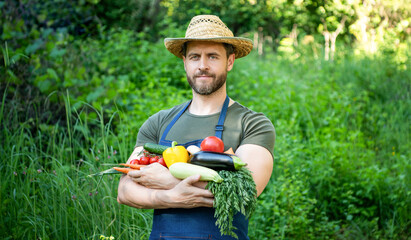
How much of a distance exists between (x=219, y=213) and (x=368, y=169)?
3370 mm

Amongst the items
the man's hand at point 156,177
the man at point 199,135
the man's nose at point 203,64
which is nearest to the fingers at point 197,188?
the man at point 199,135

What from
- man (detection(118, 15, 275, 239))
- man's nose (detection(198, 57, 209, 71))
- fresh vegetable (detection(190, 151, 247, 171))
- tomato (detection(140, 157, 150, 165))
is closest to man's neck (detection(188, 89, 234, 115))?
man (detection(118, 15, 275, 239))

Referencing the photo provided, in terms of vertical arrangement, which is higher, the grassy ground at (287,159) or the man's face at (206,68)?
the man's face at (206,68)

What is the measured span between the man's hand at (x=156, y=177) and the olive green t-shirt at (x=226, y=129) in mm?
348

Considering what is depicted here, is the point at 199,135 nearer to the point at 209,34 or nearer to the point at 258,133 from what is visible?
the point at 258,133

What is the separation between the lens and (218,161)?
6.59 ft

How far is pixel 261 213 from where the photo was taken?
4758 millimetres

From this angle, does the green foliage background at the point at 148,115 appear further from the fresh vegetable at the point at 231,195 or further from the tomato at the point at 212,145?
the fresh vegetable at the point at 231,195

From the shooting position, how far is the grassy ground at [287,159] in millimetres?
3432

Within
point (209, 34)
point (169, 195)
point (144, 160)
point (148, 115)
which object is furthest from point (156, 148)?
point (148, 115)

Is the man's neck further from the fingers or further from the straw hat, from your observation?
the fingers

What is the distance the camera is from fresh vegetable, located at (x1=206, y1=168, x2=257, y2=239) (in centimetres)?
194

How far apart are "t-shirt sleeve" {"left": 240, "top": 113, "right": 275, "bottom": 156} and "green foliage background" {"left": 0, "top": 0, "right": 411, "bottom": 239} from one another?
873mm

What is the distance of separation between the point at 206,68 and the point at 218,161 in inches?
27.8
